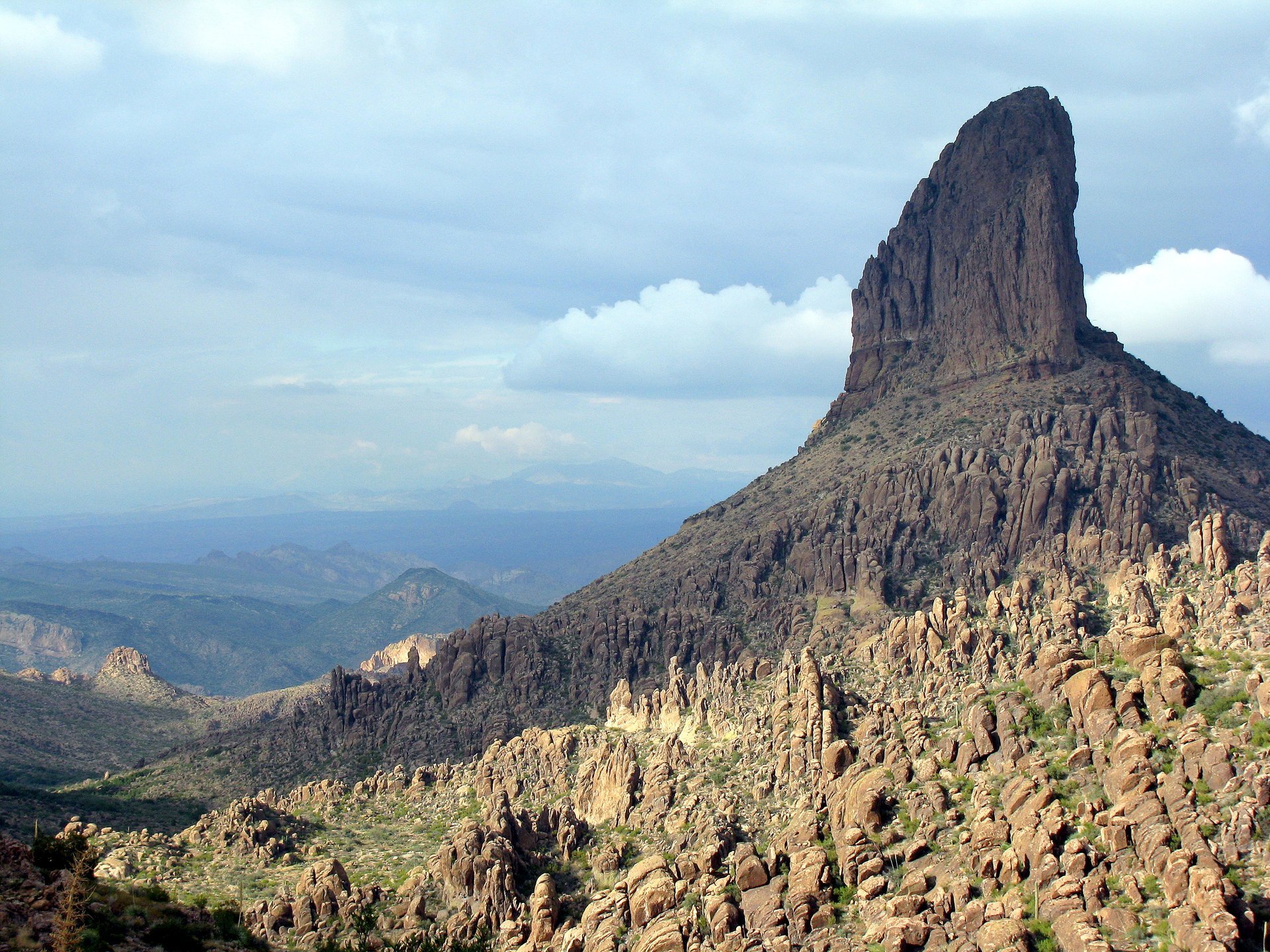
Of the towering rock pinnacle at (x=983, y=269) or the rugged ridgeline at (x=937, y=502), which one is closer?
the rugged ridgeline at (x=937, y=502)

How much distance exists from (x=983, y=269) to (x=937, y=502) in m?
45.6

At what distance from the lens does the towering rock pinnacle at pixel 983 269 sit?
15712 centimetres

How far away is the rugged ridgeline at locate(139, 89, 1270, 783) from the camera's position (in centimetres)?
12556

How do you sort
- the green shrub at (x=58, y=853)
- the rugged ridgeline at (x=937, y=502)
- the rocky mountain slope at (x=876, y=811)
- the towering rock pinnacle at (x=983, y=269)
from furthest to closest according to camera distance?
1. the towering rock pinnacle at (x=983, y=269)
2. the rugged ridgeline at (x=937, y=502)
3. the green shrub at (x=58, y=853)
4. the rocky mountain slope at (x=876, y=811)

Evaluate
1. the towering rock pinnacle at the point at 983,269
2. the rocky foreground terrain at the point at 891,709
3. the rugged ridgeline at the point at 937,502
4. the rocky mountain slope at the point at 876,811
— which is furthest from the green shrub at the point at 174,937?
the towering rock pinnacle at the point at 983,269

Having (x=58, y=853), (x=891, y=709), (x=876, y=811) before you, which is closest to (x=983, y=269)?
(x=891, y=709)

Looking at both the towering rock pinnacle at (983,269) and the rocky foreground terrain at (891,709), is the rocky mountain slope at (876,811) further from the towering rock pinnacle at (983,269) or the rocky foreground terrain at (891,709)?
the towering rock pinnacle at (983,269)

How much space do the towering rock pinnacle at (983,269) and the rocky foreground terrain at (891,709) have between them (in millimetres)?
536

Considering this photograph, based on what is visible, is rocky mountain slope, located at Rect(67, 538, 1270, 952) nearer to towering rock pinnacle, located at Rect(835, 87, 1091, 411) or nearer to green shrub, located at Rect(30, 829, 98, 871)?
green shrub, located at Rect(30, 829, 98, 871)

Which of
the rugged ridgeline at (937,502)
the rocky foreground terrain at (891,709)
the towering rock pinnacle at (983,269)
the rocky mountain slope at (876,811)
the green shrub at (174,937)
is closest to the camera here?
the green shrub at (174,937)

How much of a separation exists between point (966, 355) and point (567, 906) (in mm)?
110343

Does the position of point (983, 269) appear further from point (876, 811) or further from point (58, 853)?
point (58, 853)

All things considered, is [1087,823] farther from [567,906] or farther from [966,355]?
[966,355]

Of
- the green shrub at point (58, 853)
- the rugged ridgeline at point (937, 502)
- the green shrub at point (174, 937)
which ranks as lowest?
the green shrub at point (174, 937)
